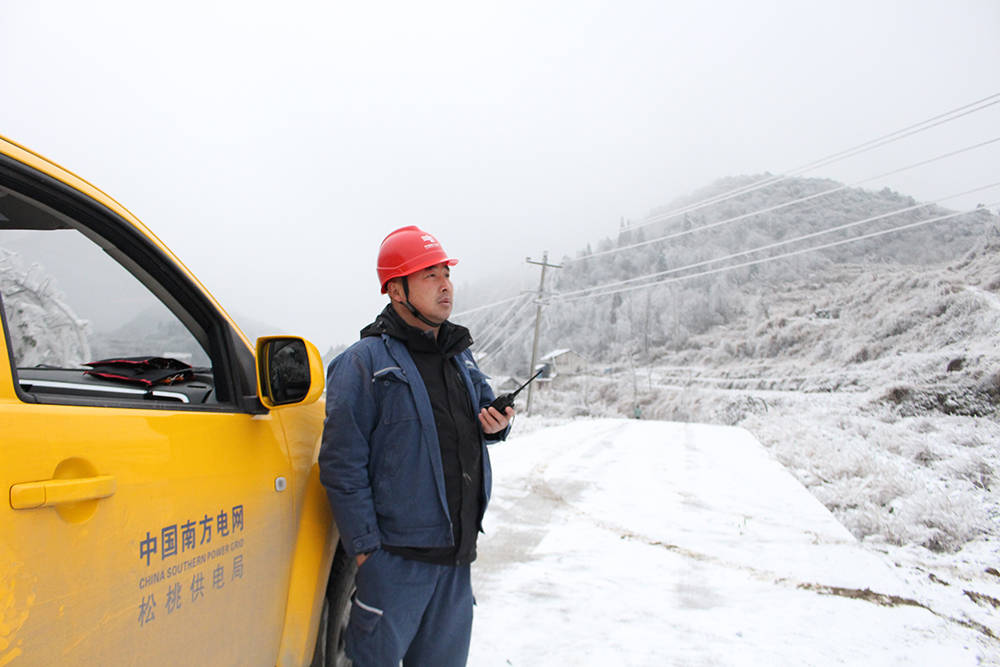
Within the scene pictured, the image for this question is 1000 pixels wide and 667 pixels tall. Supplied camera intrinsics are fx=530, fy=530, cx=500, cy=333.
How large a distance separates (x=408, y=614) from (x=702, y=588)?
2.63 meters

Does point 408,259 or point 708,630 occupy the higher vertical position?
point 408,259

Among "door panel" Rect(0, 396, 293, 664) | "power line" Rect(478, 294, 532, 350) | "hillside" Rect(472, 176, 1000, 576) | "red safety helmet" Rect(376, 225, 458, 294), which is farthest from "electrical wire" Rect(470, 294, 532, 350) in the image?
"door panel" Rect(0, 396, 293, 664)

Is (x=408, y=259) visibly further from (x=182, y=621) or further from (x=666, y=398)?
(x=666, y=398)

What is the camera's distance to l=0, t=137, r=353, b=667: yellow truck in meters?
0.96

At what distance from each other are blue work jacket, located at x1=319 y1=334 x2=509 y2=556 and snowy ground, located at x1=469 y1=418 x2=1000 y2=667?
1329 mm

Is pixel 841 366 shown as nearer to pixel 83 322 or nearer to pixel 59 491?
pixel 83 322

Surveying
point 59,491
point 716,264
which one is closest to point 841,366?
point 59,491

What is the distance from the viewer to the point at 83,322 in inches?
62.2

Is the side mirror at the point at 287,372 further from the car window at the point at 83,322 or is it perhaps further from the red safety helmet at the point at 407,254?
the red safety helmet at the point at 407,254

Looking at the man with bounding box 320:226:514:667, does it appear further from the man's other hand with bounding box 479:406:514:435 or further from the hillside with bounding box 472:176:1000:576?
the hillside with bounding box 472:176:1000:576

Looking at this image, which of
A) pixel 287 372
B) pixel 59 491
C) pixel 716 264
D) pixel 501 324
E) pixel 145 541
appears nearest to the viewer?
pixel 59 491

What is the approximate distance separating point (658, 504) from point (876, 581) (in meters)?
2.23

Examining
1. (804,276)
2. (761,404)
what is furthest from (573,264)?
(761,404)

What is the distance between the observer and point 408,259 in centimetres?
205
